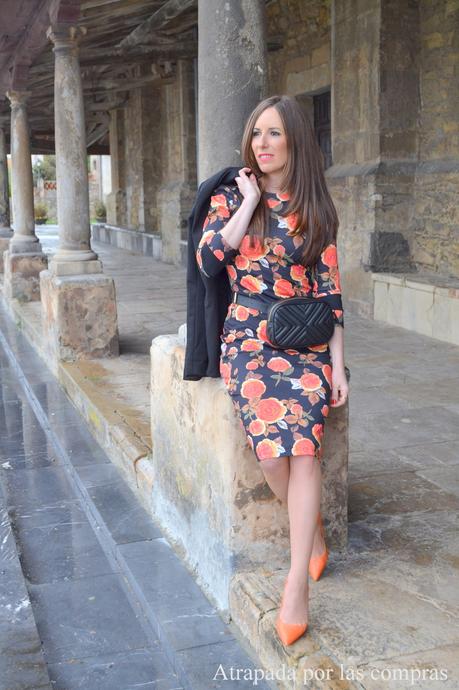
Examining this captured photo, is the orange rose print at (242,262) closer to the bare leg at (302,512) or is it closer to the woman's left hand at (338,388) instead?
the woman's left hand at (338,388)

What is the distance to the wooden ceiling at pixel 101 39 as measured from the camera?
766 cm

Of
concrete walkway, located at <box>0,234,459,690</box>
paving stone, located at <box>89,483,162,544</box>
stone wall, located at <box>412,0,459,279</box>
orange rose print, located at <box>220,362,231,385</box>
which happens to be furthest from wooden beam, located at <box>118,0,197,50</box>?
orange rose print, located at <box>220,362,231,385</box>

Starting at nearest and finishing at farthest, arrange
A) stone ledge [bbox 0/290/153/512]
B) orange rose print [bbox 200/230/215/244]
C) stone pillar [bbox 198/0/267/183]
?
orange rose print [bbox 200/230/215/244]
stone pillar [bbox 198/0/267/183]
stone ledge [bbox 0/290/153/512]

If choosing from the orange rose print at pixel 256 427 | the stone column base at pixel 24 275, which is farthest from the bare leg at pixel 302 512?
the stone column base at pixel 24 275

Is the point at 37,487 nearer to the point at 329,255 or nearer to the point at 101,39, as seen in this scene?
the point at 329,255

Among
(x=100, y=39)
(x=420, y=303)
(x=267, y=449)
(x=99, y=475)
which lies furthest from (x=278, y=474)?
(x=100, y=39)

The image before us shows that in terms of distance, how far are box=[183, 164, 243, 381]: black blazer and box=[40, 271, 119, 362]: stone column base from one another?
3930mm

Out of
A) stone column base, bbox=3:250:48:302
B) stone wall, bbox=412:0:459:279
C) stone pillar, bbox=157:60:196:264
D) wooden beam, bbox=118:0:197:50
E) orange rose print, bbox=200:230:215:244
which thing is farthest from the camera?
stone pillar, bbox=157:60:196:264

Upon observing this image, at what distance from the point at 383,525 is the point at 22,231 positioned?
343 inches

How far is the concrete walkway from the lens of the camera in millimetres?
2221

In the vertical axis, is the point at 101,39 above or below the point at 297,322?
above

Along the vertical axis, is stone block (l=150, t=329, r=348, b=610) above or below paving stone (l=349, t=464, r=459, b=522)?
above

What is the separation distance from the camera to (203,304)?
108 inches

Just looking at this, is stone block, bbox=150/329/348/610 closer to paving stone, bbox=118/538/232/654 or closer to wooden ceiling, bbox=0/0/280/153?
paving stone, bbox=118/538/232/654
